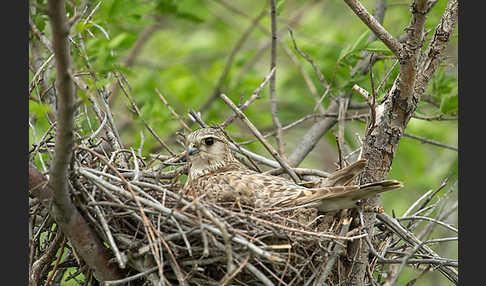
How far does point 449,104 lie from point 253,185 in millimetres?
2079

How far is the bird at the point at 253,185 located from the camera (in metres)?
3.88

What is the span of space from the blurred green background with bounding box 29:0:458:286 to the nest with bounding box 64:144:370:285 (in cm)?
88

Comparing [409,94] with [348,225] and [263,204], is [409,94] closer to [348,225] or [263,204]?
[348,225]

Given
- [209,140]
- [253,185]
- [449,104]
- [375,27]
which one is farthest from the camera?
[449,104]

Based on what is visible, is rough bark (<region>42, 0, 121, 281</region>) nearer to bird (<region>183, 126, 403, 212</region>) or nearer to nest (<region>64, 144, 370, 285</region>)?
nest (<region>64, 144, 370, 285</region>)

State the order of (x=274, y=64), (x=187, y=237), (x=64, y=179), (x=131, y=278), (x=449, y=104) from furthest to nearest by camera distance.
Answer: (x=274, y=64), (x=449, y=104), (x=187, y=237), (x=131, y=278), (x=64, y=179)

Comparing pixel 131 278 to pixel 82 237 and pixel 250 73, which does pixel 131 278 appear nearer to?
pixel 82 237

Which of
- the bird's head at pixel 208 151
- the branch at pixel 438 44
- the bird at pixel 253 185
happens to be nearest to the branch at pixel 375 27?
the branch at pixel 438 44

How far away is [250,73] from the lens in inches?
303

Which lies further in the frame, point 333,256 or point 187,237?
point 333,256

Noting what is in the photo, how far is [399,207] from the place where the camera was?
7.91 meters

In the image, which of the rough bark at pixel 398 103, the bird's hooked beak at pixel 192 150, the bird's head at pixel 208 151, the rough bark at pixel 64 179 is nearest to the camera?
the rough bark at pixel 64 179

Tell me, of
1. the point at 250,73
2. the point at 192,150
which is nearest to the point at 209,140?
the point at 192,150

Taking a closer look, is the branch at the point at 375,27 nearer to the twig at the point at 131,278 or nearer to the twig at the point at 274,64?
the twig at the point at 274,64
